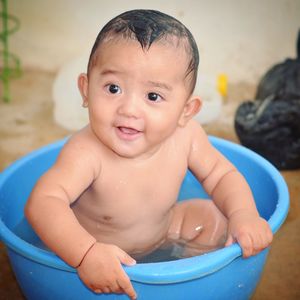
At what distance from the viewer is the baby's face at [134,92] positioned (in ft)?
3.22

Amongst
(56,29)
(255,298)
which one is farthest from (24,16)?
(255,298)

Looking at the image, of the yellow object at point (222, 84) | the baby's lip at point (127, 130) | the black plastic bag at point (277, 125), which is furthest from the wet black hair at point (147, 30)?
the yellow object at point (222, 84)

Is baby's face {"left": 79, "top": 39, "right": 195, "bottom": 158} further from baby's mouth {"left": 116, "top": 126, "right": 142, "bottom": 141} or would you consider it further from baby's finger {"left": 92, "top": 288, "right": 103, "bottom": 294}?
baby's finger {"left": 92, "top": 288, "right": 103, "bottom": 294}

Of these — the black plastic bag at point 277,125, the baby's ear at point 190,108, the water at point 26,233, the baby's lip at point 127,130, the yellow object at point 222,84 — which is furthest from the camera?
the yellow object at point 222,84

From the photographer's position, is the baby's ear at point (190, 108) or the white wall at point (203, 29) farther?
the white wall at point (203, 29)

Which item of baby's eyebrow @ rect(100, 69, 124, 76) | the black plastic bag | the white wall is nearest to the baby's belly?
baby's eyebrow @ rect(100, 69, 124, 76)

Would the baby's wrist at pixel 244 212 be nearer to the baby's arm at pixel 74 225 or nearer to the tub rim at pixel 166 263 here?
the tub rim at pixel 166 263

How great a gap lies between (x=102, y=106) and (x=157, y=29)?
177 mm

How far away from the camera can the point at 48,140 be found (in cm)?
204

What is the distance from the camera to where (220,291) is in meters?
1.03

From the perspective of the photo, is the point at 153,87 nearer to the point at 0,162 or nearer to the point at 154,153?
the point at 154,153

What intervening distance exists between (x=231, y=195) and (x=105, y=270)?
1.28 ft

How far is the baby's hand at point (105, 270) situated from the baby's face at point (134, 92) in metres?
0.22

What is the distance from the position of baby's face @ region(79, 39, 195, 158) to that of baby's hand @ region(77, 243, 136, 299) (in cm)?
22
